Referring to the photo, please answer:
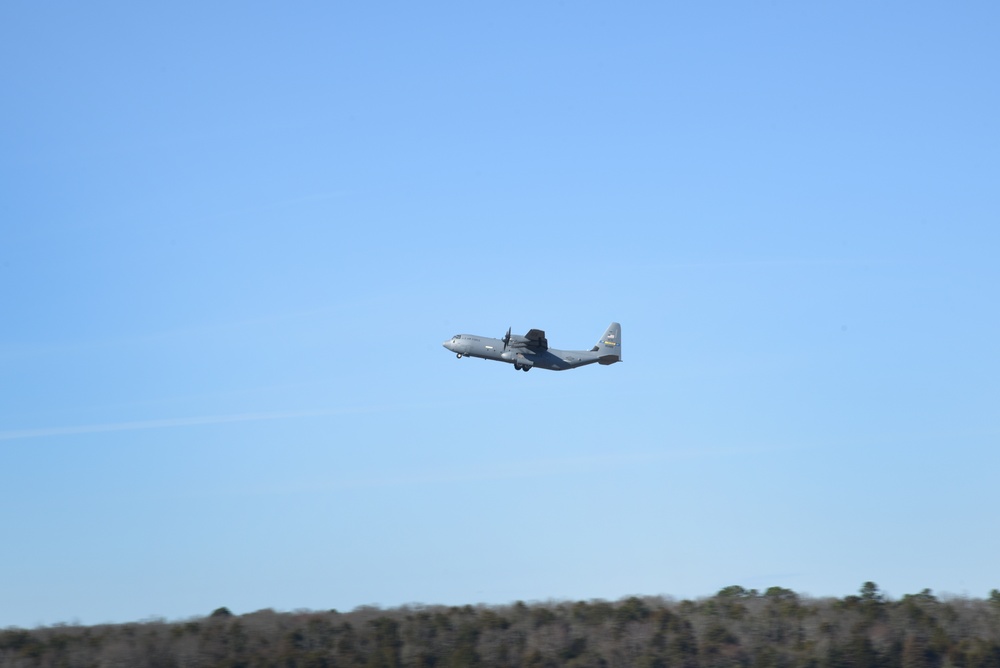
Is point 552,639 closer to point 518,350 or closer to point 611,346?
point 518,350

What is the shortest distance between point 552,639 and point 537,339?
30575mm

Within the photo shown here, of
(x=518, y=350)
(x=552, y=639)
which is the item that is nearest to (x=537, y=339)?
(x=518, y=350)

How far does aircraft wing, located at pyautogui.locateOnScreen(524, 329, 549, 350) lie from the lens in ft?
384

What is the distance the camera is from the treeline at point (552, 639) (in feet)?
305

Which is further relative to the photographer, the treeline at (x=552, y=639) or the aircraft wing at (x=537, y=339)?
the aircraft wing at (x=537, y=339)

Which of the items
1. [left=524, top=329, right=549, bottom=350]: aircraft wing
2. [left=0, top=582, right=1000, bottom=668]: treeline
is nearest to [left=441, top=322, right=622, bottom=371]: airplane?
[left=524, top=329, right=549, bottom=350]: aircraft wing

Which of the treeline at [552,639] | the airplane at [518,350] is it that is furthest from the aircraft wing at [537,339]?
the treeline at [552,639]

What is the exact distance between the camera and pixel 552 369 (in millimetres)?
120625

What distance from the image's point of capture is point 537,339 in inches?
4631

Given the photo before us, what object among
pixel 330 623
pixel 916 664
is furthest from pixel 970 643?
pixel 330 623

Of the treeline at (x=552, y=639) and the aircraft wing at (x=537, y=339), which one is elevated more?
the aircraft wing at (x=537, y=339)

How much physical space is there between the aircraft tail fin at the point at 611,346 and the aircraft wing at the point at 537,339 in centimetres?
703

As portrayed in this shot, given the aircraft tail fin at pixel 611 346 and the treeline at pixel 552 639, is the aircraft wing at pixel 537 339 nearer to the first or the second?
the aircraft tail fin at pixel 611 346

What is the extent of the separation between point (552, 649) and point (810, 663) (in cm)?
1809
